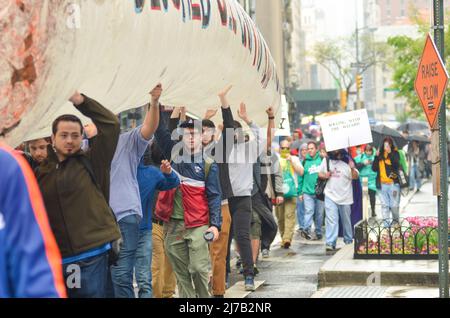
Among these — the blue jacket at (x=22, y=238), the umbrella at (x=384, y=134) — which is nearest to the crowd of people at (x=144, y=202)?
the blue jacket at (x=22, y=238)

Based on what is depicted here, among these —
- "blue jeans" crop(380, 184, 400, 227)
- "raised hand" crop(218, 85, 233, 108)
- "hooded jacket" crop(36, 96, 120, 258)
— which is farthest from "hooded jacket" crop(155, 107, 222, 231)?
"blue jeans" crop(380, 184, 400, 227)

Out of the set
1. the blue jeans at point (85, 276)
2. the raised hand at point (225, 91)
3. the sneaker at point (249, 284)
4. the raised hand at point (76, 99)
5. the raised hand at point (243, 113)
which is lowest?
the sneaker at point (249, 284)

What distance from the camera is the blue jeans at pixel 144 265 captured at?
25.5 feet

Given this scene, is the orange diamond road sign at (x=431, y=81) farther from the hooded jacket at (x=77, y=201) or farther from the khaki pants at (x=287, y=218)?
the khaki pants at (x=287, y=218)

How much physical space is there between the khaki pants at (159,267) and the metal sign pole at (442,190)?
242cm

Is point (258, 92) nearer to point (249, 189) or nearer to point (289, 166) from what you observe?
point (249, 189)

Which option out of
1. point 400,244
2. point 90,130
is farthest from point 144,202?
point 400,244

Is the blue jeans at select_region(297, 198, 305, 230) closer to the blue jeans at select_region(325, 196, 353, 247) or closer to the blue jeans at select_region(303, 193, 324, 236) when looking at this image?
the blue jeans at select_region(303, 193, 324, 236)

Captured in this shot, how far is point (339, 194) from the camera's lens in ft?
50.4

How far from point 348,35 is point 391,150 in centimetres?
8368

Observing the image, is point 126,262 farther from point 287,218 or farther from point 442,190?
point 287,218

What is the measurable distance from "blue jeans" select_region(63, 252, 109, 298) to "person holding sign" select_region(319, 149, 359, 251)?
30.4 feet

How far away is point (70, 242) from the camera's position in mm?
5855
